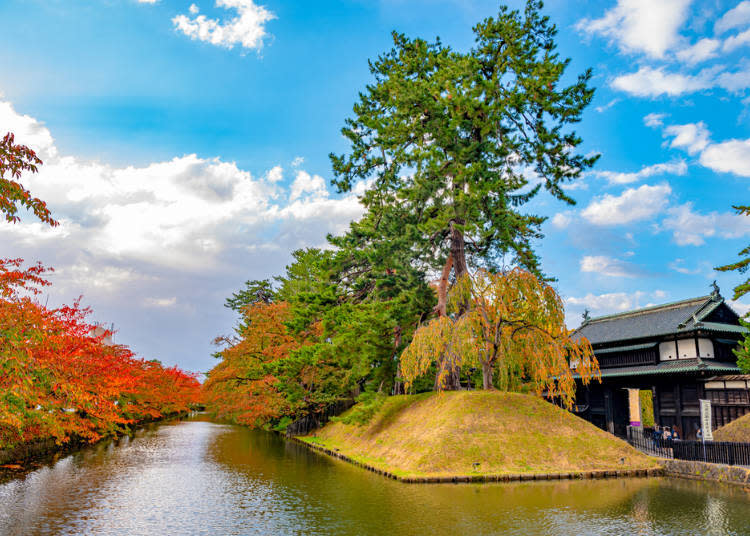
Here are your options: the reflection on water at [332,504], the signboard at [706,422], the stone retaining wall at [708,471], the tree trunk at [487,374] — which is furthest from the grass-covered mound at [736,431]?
the tree trunk at [487,374]

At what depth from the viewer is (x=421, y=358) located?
26625 mm

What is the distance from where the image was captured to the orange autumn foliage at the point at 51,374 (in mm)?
9703

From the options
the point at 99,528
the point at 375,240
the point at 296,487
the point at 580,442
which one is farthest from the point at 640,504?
the point at 375,240

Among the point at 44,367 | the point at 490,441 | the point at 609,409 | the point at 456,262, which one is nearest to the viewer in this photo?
the point at 44,367

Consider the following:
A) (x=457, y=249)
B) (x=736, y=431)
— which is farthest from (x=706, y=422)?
(x=457, y=249)

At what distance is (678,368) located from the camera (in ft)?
102

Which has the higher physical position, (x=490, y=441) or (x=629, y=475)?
(x=490, y=441)

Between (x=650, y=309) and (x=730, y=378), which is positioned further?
(x=650, y=309)

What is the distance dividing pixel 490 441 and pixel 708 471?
9.08m

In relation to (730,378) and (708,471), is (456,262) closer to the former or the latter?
(708,471)

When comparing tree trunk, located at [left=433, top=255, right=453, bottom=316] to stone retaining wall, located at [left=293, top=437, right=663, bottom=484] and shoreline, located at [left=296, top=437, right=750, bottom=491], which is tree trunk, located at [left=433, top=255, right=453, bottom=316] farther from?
stone retaining wall, located at [left=293, top=437, right=663, bottom=484]

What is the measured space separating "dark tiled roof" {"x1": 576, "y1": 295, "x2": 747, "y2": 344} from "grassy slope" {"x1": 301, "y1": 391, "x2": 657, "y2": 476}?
13.0 meters

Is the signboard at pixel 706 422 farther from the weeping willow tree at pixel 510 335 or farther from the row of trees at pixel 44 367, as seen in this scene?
the row of trees at pixel 44 367

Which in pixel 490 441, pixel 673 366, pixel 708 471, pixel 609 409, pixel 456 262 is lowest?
pixel 708 471
